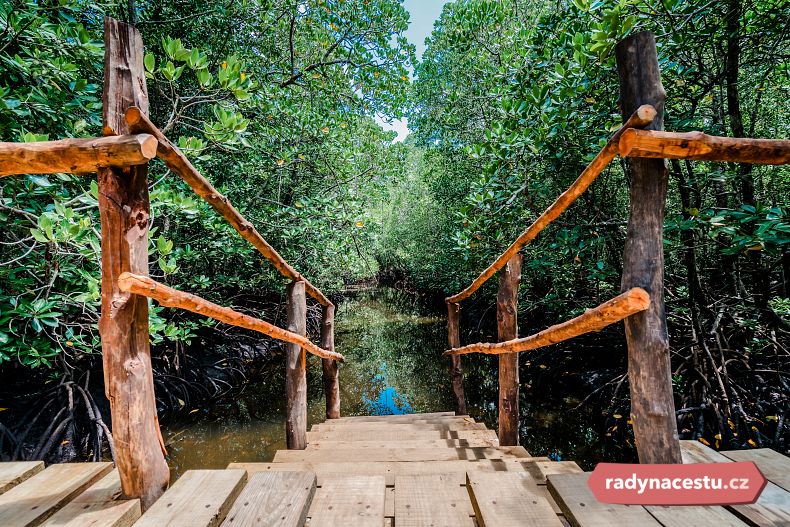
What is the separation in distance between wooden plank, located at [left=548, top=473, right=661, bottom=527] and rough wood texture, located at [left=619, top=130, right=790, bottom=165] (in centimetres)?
112

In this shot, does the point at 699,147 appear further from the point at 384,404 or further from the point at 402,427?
the point at 384,404

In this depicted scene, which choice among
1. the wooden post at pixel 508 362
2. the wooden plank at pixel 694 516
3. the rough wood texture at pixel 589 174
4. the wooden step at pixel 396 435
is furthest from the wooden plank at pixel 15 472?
the rough wood texture at pixel 589 174

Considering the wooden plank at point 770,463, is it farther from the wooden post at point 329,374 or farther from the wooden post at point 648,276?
the wooden post at point 329,374

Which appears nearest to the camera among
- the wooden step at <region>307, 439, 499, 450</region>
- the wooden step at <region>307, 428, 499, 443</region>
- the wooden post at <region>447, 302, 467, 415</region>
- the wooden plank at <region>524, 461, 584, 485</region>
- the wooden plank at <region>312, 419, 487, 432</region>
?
the wooden plank at <region>524, 461, 584, 485</region>

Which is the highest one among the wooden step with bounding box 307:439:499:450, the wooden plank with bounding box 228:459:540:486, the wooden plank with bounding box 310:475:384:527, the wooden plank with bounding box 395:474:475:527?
the wooden plank with bounding box 310:475:384:527

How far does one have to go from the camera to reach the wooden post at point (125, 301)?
1.18 meters

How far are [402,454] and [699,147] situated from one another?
7.16ft

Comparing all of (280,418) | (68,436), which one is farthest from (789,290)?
(68,436)

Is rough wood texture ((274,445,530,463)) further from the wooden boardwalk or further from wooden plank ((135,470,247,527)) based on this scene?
wooden plank ((135,470,247,527))

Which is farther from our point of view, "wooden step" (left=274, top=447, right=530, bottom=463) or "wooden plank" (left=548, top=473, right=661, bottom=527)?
"wooden step" (left=274, top=447, right=530, bottom=463)

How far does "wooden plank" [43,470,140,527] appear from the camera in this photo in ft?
3.49

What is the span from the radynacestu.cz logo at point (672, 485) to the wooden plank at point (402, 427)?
5.85ft

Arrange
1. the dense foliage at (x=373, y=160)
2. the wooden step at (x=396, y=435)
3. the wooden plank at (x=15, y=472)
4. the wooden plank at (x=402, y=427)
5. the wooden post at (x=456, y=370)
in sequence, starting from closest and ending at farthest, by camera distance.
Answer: the wooden plank at (x=15, y=472) → the dense foliage at (x=373, y=160) → the wooden step at (x=396, y=435) → the wooden plank at (x=402, y=427) → the wooden post at (x=456, y=370)

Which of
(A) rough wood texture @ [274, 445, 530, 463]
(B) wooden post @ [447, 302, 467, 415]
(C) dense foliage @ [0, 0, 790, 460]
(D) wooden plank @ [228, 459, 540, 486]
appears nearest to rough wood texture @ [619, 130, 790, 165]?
(C) dense foliage @ [0, 0, 790, 460]
